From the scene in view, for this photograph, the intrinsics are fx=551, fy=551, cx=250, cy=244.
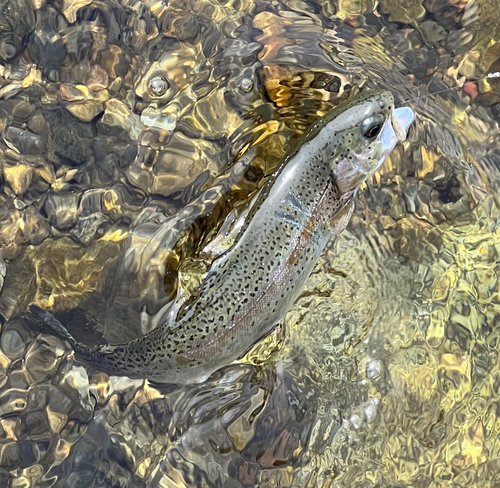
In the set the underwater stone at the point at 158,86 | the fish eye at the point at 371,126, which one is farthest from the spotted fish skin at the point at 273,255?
the underwater stone at the point at 158,86

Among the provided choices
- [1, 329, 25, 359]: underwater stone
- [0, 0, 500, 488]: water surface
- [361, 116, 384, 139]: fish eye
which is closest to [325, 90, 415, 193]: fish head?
[361, 116, 384, 139]: fish eye

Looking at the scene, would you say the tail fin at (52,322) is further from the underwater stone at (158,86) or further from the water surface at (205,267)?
the underwater stone at (158,86)

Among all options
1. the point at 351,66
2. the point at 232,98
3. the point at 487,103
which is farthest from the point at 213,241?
the point at 487,103

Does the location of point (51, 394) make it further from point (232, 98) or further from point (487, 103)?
point (487, 103)

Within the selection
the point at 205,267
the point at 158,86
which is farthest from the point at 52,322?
the point at 158,86

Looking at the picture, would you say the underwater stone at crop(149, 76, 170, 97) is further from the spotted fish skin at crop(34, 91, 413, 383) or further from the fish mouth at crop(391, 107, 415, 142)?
the fish mouth at crop(391, 107, 415, 142)

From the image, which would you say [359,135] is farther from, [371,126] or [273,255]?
[273,255]
